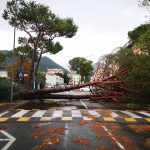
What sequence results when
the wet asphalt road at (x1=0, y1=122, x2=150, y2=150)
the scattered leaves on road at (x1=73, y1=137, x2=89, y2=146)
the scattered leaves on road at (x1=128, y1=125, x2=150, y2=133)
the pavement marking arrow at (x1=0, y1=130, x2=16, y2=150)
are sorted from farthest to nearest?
1. the scattered leaves on road at (x1=128, y1=125, x2=150, y2=133)
2. the scattered leaves on road at (x1=73, y1=137, x2=89, y2=146)
3. the wet asphalt road at (x1=0, y1=122, x2=150, y2=150)
4. the pavement marking arrow at (x1=0, y1=130, x2=16, y2=150)

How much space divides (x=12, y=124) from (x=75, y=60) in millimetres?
127291

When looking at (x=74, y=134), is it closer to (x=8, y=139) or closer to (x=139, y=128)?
(x=8, y=139)

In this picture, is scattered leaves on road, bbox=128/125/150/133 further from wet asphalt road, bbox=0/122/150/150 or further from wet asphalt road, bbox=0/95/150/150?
wet asphalt road, bbox=0/122/150/150

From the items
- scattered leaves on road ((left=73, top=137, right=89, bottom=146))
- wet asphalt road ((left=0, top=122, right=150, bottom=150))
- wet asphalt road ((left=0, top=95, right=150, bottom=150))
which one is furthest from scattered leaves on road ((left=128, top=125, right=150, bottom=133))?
scattered leaves on road ((left=73, top=137, right=89, bottom=146))

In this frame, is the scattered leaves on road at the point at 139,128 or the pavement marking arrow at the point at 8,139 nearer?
the pavement marking arrow at the point at 8,139

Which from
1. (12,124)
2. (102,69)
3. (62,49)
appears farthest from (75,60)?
(12,124)

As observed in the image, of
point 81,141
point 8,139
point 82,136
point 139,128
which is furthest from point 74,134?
point 139,128

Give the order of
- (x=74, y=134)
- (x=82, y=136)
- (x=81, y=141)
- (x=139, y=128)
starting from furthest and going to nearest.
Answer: (x=139, y=128) < (x=74, y=134) < (x=82, y=136) < (x=81, y=141)

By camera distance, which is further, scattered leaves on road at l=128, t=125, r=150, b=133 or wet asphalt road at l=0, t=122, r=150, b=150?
scattered leaves on road at l=128, t=125, r=150, b=133

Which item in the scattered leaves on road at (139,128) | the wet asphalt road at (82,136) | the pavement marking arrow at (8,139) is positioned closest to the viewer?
the pavement marking arrow at (8,139)

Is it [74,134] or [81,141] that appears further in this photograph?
[74,134]

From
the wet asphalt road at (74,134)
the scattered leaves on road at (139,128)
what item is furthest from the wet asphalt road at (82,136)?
the scattered leaves on road at (139,128)

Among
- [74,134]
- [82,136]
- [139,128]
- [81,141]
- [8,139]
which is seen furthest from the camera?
[139,128]

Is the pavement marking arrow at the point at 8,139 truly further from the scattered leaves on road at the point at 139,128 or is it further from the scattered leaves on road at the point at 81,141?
the scattered leaves on road at the point at 139,128
